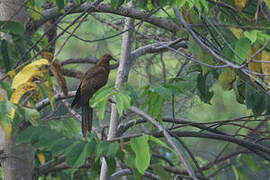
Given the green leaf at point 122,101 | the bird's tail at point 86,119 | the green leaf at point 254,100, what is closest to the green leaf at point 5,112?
the green leaf at point 122,101

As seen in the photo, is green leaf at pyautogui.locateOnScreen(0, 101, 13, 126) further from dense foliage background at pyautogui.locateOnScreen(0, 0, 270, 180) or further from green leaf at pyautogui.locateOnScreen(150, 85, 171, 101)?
green leaf at pyautogui.locateOnScreen(150, 85, 171, 101)

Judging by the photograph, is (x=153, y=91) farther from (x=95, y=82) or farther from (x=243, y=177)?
(x=243, y=177)

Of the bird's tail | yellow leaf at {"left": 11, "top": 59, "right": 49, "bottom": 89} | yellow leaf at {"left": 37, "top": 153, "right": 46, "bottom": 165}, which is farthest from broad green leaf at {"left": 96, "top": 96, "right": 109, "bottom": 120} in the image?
yellow leaf at {"left": 37, "top": 153, "right": 46, "bottom": 165}

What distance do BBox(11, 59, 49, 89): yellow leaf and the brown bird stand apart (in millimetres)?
1322

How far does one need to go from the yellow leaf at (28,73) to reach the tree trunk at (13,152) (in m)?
1.14

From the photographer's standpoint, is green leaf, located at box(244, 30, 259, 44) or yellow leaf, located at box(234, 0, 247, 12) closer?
green leaf, located at box(244, 30, 259, 44)

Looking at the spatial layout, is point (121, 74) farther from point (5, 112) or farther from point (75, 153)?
point (75, 153)

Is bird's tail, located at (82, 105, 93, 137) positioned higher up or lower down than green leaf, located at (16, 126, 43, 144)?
higher up

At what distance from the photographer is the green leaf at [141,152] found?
182 cm

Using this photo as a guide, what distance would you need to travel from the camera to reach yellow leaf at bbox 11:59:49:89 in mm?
2242

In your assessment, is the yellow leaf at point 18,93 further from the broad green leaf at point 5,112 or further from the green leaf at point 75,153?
the green leaf at point 75,153

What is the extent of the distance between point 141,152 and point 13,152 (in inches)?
71.8

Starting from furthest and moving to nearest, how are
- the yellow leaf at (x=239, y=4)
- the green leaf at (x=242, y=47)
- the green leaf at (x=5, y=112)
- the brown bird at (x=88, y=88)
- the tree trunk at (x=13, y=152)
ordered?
the brown bird at (x=88, y=88), the tree trunk at (x=13, y=152), the yellow leaf at (x=239, y=4), the green leaf at (x=242, y=47), the green leaf at (x=5, y=112)

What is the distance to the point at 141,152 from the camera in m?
1.85
